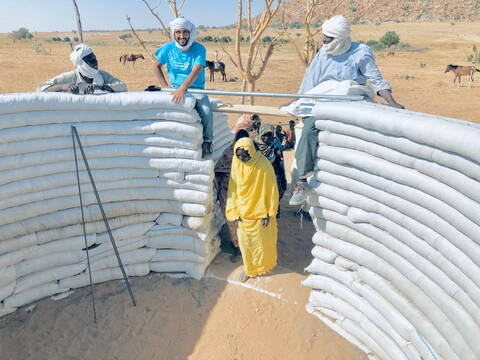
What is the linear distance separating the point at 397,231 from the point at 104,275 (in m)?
3.31

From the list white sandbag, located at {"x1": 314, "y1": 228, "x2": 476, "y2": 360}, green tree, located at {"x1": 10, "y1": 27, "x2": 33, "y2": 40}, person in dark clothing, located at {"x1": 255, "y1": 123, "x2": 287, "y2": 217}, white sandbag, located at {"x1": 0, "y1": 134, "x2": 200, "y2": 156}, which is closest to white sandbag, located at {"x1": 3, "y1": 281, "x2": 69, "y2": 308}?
white sandbag, located at {"x1": 0, "y1": 134, "x2": 200, "y2": 156}

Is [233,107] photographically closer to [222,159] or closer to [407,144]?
[222,159]

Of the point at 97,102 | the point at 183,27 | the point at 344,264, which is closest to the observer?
the point at 344,264

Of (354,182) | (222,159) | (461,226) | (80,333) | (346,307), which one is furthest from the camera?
(222,159)

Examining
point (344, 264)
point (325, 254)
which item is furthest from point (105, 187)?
point (344, 264)

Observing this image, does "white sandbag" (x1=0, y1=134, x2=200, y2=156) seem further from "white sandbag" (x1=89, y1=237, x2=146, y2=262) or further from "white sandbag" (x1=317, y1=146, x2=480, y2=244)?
"white sandbag" (x1=317, y1=146, x2=480, y2=244)

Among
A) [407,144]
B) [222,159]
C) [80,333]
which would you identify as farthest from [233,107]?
[80,333]

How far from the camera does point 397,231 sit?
11.0 feet

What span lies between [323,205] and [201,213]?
1347 millimetres

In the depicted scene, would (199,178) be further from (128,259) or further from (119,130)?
(128,259)

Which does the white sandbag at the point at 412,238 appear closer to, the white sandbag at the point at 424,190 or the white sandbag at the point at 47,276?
the white sandbag at the point at 424,190

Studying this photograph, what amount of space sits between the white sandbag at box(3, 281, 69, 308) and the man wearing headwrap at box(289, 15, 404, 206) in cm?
283

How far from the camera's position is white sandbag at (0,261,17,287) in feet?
13.8

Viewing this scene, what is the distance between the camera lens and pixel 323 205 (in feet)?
13.4
